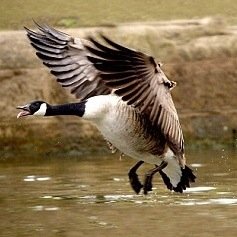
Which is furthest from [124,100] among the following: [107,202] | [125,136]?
[107,202]

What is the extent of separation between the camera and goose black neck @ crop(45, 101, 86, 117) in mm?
9141

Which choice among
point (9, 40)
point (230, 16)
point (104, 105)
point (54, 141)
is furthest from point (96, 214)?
point (230, 16)

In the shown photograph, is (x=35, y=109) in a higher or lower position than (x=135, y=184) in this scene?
higher

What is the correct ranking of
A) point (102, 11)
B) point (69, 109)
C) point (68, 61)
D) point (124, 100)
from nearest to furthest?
point (124, 100) → point (69, 109) → point (68, 61) → point (102, 11)

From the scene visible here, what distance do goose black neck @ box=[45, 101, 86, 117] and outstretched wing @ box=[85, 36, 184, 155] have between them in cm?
47

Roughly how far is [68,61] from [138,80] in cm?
120

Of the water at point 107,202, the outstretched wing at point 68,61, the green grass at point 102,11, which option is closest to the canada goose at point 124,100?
the outstretched wing at point 68,61

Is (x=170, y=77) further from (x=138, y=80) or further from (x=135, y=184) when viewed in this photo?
(x=138, y=80)

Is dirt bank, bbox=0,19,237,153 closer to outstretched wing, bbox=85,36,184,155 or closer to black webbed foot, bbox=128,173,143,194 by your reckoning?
black webbed foot, bbox=128,173,143,194

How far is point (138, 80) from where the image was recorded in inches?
340

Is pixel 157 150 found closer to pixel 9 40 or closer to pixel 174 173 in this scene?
pixel 174 173

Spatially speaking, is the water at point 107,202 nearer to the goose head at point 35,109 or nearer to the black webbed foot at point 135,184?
the black webbed foot at point 135,184

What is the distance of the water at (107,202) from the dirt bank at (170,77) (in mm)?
1310

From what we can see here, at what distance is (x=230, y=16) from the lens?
1606cm
